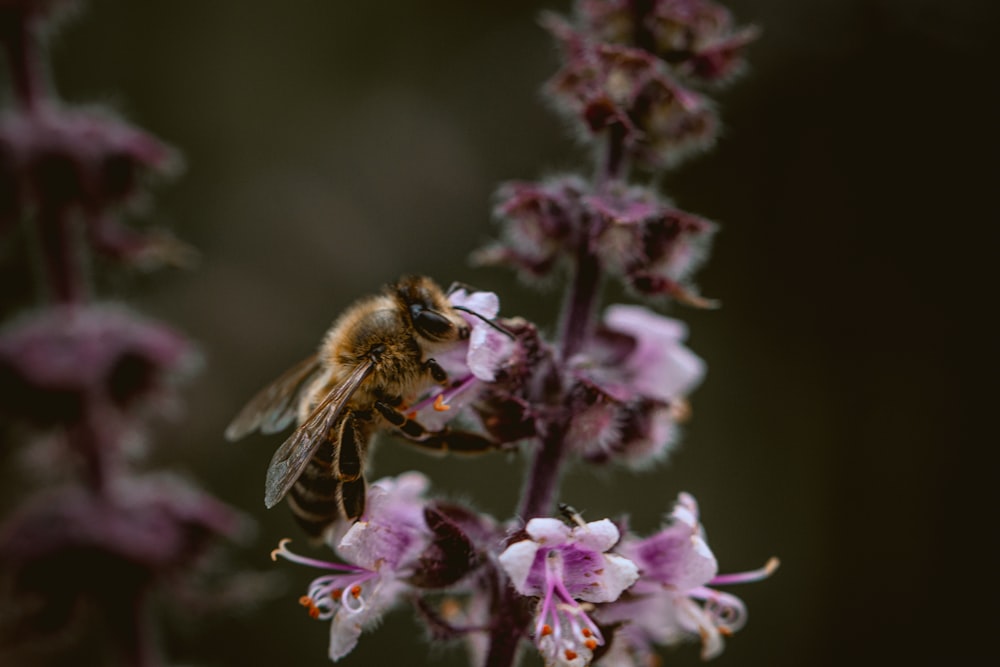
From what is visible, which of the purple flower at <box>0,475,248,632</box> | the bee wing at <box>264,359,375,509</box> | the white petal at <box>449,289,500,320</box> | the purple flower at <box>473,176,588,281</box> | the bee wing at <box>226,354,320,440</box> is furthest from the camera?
the purple flower at <box>0,475,248,632</box>

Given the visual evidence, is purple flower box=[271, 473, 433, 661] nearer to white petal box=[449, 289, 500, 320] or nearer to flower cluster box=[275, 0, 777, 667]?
flower cluster box=[275, 0, 777, 667]

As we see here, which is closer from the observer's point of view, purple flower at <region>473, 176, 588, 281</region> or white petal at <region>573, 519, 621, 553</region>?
white petal at <region>573, 519, 621, 553</region>

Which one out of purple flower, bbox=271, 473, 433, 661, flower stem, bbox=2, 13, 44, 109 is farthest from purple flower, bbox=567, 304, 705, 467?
flower stem, bbox=2, 13, 44, 109

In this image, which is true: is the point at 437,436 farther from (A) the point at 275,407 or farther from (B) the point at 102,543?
(B) the point at 102,543

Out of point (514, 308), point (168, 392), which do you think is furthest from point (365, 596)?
point (514, 308)

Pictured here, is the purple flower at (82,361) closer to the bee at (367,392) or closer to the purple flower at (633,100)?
the bee at (367,392)

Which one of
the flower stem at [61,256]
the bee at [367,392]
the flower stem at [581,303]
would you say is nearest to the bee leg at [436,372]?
the bee at [367,392]
